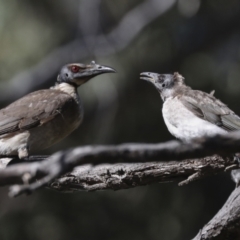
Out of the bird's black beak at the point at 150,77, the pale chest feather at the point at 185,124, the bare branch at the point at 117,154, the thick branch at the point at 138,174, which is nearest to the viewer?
the bare branch at the point at 117,154

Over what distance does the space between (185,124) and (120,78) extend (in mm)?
4063

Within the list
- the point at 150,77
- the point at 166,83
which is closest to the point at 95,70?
the point at 150,77

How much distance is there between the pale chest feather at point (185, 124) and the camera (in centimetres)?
506

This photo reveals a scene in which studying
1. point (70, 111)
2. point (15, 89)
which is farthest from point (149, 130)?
point (70, 111)

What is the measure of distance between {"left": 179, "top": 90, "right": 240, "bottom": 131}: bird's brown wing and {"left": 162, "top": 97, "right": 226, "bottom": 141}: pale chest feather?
0.06 metres

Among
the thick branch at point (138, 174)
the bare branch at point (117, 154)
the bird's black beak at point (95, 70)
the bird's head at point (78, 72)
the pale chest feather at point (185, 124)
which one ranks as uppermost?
the bird's head at point (78, 72)

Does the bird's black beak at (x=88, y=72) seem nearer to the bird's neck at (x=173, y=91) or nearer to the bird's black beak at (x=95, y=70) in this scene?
the bird's black beak at (x=95, y=70)

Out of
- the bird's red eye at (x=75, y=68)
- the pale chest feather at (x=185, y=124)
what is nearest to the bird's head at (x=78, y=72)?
the bird's red eye at (x=75, y=68)

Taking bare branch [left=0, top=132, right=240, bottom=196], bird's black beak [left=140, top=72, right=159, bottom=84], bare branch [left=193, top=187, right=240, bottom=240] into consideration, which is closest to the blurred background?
bird's black beak [left=140, top=72, right=159, bottom=84]

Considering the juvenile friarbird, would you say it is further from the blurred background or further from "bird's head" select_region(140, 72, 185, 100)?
the blurred background

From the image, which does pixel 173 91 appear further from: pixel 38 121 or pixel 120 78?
pixel 120 78

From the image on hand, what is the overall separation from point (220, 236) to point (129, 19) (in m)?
6.02

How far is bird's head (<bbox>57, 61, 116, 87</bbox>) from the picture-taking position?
604 centimetres

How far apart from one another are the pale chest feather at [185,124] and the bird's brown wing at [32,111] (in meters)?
0.95
